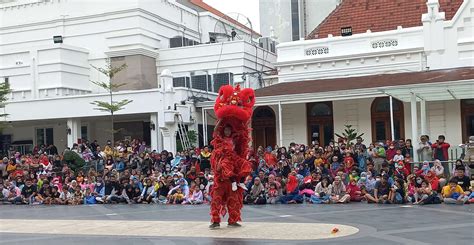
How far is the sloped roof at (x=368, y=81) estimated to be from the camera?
2322 cm

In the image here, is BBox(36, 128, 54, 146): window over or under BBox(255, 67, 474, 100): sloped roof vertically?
under

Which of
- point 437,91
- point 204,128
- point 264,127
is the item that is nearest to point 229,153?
point 437,91

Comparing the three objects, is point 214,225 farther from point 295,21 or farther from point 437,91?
point 295,21

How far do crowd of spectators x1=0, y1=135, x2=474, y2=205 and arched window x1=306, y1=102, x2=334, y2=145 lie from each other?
522 cm

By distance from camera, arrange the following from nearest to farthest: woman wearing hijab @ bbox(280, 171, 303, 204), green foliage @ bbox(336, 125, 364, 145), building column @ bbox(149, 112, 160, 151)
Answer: woman wearing hijab @ bbox(280, 171, 303, 204) < green foliage @ bbox(336, 125, 364, 145) < building column @ bbox(149, 112, 160, 151)

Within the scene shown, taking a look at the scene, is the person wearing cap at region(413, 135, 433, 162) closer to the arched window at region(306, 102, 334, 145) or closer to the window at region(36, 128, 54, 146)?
the arched window at region(306, 102, 334, 145)

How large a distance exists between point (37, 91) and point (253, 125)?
12.0 metres

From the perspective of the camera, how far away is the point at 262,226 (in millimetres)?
12414

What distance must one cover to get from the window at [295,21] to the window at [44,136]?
20644 millimetres

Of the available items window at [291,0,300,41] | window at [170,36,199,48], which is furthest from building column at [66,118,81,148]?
window at [291,0,300,41]

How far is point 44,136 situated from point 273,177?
1916 cm

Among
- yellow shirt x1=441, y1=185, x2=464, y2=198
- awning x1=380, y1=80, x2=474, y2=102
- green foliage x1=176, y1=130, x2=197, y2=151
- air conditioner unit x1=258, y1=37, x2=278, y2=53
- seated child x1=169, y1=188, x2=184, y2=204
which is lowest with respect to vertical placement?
seated child x1=169, y1=188, x2=184, y2=204

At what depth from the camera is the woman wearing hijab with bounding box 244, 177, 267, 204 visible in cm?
1892

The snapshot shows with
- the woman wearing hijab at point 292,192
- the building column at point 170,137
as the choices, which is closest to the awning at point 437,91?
the woman wearing hijab at point 292,192
